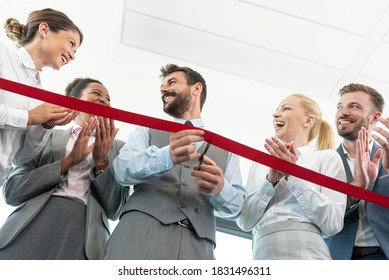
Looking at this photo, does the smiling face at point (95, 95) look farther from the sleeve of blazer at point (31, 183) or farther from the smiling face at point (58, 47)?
the sleeve of blazer at point (31, 183)

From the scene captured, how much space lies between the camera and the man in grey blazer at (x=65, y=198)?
1794 mm

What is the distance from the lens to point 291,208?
1.95 meters

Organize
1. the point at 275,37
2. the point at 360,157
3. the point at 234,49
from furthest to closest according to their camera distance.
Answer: the point at 234,49 → the point at 275,37 → the point at 360,157

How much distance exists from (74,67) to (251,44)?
143 cm

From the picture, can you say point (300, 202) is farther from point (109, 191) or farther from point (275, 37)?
point (275, 37)

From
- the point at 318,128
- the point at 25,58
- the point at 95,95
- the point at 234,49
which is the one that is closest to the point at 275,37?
the point at 234,49

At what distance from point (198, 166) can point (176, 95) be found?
2.20ft

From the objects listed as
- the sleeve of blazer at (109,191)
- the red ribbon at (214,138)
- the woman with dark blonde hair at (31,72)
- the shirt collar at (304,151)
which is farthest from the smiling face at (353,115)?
the woman with dark blonde hair at (31,72)

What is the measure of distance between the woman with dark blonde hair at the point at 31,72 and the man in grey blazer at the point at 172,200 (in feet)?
1.27

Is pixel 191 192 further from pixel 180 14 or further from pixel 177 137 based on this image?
pixel 180 14

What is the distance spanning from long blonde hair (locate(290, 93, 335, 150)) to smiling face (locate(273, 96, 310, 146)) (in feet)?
0.14

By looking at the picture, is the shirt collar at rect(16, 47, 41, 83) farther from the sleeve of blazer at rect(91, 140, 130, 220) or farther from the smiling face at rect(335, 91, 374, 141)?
the smiling face at rect(335, 91, 374, 141)

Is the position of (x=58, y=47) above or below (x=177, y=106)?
above

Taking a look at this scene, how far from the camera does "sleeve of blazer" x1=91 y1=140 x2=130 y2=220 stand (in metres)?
1.99
